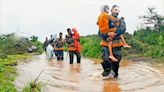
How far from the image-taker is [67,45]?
18859mm

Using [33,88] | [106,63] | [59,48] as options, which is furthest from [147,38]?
[33,88]

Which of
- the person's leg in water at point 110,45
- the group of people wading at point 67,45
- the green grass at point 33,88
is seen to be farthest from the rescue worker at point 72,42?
the green grass at point 33,88

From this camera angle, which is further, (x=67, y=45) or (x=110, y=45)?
(x=67, y=45)

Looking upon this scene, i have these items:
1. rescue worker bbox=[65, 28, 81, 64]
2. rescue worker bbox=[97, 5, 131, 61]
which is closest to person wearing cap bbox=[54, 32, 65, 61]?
rescue worker bbox=[65, 28, 81, 64]

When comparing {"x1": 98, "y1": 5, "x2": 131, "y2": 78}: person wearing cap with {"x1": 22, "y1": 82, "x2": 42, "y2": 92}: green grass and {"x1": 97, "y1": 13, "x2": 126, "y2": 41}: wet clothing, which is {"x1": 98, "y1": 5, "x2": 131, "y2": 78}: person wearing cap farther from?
{"x1": 22, "y1": 82, "x2": 42, "y2": 92}: green grass

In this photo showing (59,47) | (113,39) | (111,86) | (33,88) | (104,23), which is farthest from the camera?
(59,47)

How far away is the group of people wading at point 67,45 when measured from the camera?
18.2 meters

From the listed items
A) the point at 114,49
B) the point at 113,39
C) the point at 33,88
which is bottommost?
the point at 33,88

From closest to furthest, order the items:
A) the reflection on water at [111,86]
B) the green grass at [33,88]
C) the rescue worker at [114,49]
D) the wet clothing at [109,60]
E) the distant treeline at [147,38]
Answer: the green grass at [33,88]
the reflection on water at [111,86]
the rescue worker at [114,49]
the wet clothing at [109,60]
the distant treeline at [147,38]

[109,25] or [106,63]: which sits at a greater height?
[109,25]

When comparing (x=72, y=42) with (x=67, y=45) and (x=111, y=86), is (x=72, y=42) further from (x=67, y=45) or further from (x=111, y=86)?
(x=111, y=86)

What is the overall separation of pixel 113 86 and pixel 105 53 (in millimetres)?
1818

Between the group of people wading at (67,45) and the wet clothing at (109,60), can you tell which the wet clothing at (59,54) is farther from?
the wet clothing at (109,60)

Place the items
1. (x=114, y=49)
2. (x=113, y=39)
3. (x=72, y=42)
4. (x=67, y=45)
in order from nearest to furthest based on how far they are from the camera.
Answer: (x=113, y=39), (x=114, y=49), (x=72, y=42), (x=67, y=45)
